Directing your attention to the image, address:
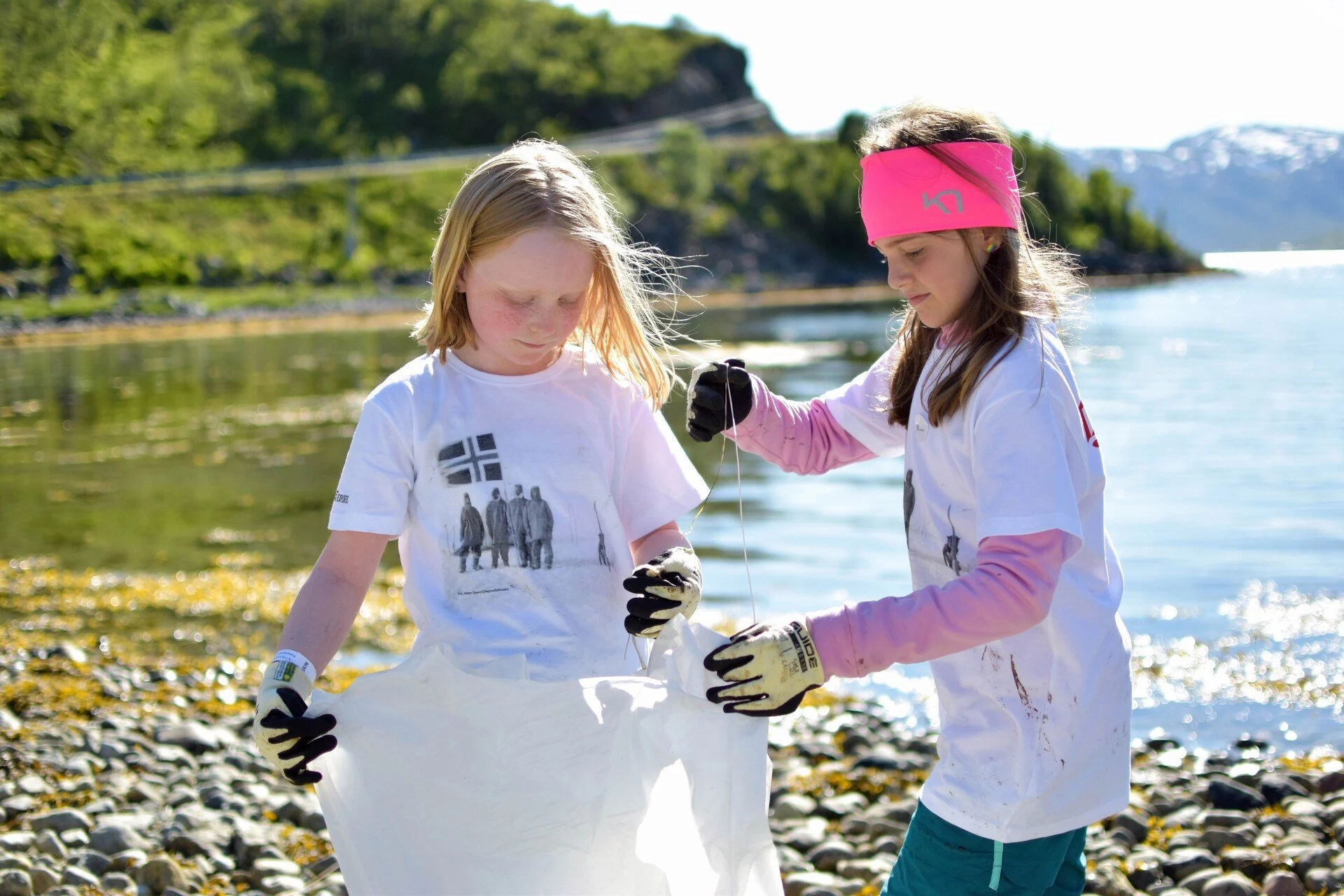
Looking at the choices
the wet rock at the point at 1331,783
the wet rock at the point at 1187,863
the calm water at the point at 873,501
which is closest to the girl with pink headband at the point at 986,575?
the calm water at the point at 873,501

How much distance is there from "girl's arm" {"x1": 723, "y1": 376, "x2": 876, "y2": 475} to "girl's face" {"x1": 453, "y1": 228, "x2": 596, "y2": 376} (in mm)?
567

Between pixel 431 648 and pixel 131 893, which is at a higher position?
pixel 431 648

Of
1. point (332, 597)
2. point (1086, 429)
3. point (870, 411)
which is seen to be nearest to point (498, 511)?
point (332, 597)

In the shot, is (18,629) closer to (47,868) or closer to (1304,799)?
(47,868)

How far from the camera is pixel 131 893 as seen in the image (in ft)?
14.0

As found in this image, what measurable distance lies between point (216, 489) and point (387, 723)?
41.4 ft

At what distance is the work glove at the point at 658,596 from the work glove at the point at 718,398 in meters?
0.52

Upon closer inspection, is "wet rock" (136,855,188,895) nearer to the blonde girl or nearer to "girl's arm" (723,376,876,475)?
the blonde girl

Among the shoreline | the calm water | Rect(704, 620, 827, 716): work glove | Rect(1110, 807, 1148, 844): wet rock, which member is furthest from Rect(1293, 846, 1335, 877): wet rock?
the shoreline

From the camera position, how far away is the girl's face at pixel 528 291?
2.68m

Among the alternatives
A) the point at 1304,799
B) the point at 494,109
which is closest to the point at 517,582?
the point at 1304,799

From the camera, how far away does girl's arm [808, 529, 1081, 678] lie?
2.31 meters

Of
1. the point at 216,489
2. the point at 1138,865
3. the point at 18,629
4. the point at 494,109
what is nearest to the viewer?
the point at 1138,865

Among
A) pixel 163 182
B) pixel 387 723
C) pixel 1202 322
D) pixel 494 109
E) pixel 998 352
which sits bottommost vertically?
pixel 1202 322
